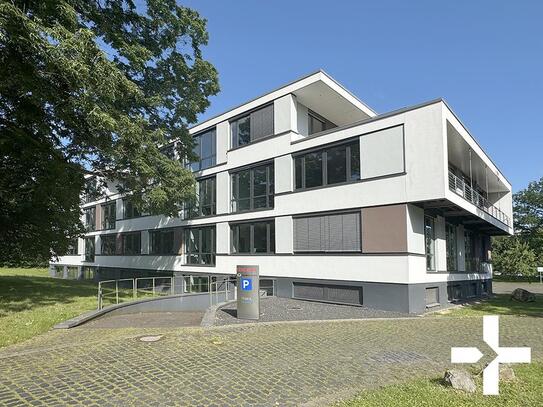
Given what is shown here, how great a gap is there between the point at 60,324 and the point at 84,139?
724 centimetres

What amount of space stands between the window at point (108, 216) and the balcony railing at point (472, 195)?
2884 centimetres

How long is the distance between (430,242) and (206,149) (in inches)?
599

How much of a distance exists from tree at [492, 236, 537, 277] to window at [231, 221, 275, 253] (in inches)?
1564

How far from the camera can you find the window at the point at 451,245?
2102 centimetres

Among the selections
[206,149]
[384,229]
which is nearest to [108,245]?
[206,149]

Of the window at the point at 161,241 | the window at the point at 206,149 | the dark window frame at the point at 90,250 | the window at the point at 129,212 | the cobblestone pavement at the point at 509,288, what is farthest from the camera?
the dark window frame at the point at 90,250

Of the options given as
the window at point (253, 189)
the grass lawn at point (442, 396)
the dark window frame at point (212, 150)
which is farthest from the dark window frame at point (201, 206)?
the grass lawn at point (442, 396)

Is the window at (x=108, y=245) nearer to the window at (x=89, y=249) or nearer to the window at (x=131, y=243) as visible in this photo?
the window at (x=131, y=243)

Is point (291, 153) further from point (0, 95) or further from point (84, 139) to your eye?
point (0, 95)

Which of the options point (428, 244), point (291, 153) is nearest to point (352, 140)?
point (291, 153)

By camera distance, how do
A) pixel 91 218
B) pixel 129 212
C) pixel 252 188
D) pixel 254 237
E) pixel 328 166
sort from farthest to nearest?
pixel 91 218 → pixel 129 212 → pixel 252 188 → pixel 254 237 → pixel 328 166

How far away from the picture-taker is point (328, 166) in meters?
19.1

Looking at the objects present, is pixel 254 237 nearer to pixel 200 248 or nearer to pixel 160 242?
pixel 200 248

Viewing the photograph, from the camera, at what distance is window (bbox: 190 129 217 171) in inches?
1014
